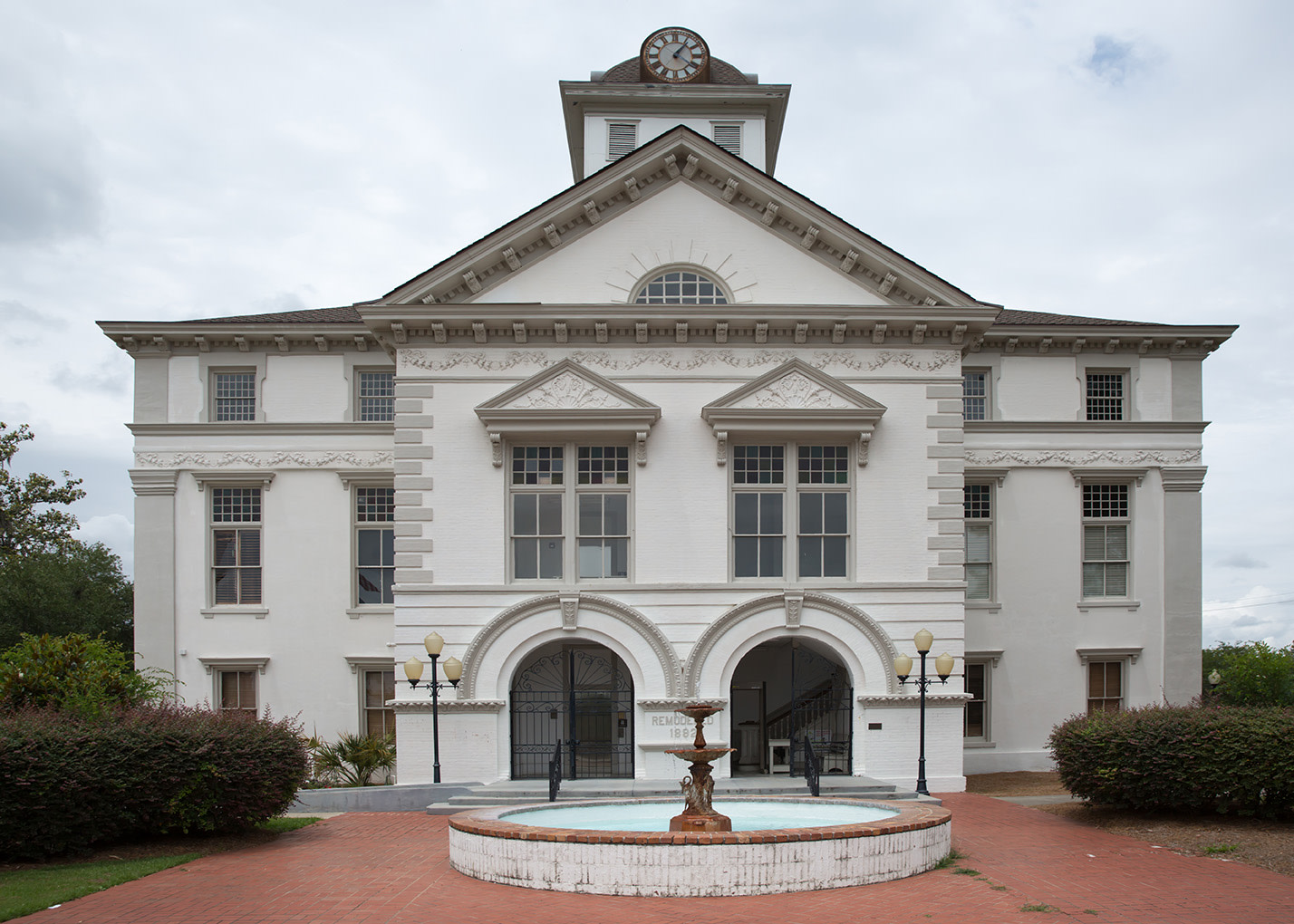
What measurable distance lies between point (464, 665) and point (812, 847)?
1104cm

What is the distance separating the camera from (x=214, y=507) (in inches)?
1042

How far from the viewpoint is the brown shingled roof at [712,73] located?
1249 inches

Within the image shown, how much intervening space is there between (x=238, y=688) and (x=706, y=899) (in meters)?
17.9

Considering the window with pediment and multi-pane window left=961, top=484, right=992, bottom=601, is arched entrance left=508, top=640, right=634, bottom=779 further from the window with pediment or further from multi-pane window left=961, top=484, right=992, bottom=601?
multi-pane window left=961, top=484, right=992, bottom=601

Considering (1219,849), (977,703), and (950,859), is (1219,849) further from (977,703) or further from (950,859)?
(977,703)

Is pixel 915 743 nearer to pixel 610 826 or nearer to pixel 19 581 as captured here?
pixel 610 826

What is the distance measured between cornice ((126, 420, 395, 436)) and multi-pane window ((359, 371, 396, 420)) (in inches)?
16.0

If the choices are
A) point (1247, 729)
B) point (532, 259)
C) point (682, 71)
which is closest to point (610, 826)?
point (1247, 729)

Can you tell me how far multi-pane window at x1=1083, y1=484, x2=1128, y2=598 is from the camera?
87.6 ft

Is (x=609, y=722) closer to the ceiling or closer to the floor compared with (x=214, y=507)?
closer to the floor

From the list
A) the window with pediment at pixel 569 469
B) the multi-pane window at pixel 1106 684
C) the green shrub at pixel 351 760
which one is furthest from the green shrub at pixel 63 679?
the multi-pane window at pixel 1106 684

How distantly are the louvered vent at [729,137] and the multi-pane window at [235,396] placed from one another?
1424 cm

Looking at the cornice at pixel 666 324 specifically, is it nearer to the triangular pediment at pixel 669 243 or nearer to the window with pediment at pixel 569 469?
the triangular pediment at pixel 669 243

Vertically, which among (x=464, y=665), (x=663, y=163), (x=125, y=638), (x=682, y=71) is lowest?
(x=125, y=638)
